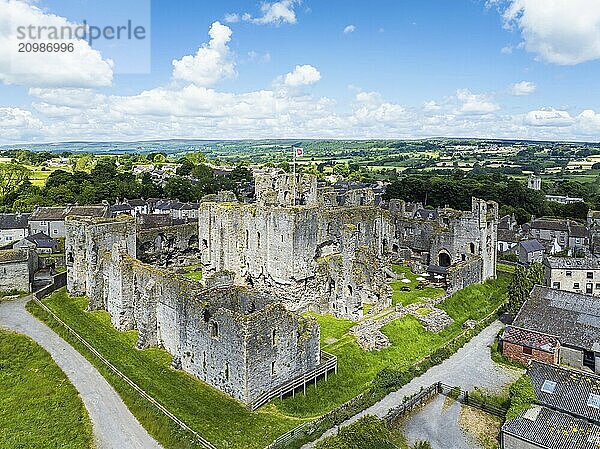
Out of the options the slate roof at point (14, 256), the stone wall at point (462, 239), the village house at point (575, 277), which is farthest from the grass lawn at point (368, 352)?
the slate roof at point (14, 256)

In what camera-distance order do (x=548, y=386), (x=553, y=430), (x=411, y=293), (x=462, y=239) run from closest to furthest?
1. (x=553, y=430)
2. (x=548, y=386)
3. (x=411, y=293)
4. (x=462, y=239)

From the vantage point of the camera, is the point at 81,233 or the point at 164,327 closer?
the point at 164,327

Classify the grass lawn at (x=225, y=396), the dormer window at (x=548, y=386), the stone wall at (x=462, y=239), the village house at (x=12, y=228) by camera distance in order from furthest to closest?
the village house at (x=12, y=228) → the stone wall at (x=462, y=239) → the dormer window at (x=548, y=386) → the grass lawn at (x=225, y=396)

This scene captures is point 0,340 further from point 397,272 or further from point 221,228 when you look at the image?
point 397,272

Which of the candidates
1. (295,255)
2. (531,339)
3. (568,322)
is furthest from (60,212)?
(568,322)

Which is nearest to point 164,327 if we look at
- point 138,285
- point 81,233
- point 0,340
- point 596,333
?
point 138,285

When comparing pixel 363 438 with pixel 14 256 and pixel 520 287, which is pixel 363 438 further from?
pixel 14 256

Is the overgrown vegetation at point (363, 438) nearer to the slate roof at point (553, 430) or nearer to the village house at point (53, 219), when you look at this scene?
the slate roof at point (553, 430)
